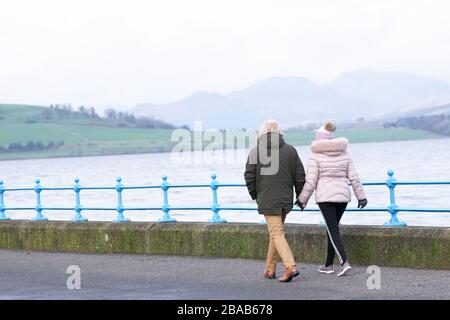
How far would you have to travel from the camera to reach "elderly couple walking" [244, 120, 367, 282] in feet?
37.9

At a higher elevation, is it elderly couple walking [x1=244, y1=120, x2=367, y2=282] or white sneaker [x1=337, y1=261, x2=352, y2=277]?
elderly couple walking [x1=244, y1=120, x2=367, y2=282]

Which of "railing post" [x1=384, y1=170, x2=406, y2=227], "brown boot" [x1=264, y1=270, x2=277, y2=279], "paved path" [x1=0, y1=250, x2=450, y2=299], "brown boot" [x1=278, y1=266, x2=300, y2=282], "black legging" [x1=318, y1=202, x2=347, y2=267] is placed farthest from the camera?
"railing post" [x1=384, y1=170, x2=406, y2=227]

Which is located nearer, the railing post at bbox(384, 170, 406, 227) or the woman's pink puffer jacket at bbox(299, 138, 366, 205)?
the woman's pink puffer jacket at bbox(299, 138, 366, 205)

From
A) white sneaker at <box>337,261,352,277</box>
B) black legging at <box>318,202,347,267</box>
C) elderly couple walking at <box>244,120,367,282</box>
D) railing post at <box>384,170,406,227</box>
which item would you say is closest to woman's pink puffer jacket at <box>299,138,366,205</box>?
elderly couple walking at <box>244,120,367,282</box>

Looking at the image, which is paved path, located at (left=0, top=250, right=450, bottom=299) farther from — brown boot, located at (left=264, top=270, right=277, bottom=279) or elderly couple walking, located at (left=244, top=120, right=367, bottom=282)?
elderly couple walking, located at (left=244, top=120, right=367, bottom=282)

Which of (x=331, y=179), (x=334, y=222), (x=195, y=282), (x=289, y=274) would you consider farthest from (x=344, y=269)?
(x=195, y=282)

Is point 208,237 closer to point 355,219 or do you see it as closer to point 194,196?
point 355,219

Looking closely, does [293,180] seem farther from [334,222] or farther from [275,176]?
[334,222]

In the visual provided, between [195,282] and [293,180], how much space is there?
1602 millimetres

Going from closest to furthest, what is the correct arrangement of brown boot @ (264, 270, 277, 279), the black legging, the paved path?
the paved path, the black legging, brown boot @ (264, 270, 277, 279)

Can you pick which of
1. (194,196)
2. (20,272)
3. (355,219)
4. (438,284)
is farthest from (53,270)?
(194,196)

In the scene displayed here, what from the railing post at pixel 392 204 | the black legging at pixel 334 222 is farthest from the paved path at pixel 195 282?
the railing post at pixel 392 204

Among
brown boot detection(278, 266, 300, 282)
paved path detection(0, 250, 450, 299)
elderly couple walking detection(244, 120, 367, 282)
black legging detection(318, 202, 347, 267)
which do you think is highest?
elderly couple walking detection(244, 120, 367, 282)
